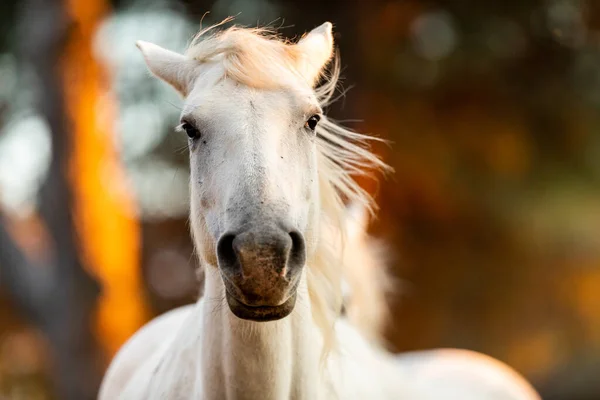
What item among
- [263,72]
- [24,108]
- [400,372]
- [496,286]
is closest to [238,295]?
[263,72]

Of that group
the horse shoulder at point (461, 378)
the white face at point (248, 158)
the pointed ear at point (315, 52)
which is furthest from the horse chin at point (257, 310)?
the horse shoulder at point (461, 378)

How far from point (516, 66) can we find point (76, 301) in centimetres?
559

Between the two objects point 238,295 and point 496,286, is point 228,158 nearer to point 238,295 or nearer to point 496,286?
point 238,295

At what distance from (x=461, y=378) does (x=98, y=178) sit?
387cm

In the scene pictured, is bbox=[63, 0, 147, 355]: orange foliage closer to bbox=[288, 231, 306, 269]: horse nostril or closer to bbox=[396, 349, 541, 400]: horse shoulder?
bbox=[396, 349, 541, 400]: horse shoulder

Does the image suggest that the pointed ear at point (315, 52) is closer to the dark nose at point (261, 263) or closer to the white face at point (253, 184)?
the white face at point (253, 184)

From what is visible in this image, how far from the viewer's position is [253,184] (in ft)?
4.87

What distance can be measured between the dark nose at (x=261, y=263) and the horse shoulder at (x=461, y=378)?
5.39ft

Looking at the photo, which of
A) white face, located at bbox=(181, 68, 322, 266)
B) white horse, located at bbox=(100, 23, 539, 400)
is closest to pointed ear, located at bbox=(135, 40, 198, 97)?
white horse, located at bbox=(100, 23, 539, 400)

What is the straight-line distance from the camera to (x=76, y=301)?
555 centimetres

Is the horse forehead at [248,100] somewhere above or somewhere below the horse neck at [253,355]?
above

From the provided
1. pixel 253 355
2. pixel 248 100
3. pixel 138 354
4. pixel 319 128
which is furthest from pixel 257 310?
pixel 138 354

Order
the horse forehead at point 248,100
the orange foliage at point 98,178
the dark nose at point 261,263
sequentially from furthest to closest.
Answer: the orange foliage at point 98,178, the horse forehead at point 248,100, the dark nose at point 261,263

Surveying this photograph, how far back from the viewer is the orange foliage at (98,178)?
5.62 meters
